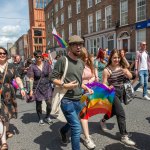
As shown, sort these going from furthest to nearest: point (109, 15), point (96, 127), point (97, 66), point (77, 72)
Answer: point (109, 15) → point (97, 66) → point (96, 127) → point (77, 72)

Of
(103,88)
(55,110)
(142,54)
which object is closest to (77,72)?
(55,110)

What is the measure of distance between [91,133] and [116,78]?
123cm

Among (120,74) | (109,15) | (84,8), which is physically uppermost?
(84,8)

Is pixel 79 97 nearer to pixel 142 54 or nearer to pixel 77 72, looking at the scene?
pixel 77 72

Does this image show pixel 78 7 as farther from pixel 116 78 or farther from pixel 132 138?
pixel 132 138

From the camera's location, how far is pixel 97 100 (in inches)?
164

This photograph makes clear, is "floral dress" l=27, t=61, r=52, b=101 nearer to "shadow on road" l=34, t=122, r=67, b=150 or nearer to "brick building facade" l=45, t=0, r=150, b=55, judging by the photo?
"shadow on road" l=34, t=122, r=67, b=150

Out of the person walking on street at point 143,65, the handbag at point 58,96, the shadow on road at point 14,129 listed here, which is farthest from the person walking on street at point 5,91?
the person walking on street at point 143,65

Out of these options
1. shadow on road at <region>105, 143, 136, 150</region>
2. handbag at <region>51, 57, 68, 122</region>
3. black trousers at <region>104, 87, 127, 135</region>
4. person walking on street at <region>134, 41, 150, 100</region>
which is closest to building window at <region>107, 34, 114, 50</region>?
person walking on street at <region>134, 41, 150, 100</region>

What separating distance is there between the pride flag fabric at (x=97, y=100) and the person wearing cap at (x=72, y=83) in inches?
26.6

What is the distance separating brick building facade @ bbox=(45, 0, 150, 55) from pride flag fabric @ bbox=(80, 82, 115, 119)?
14.9 metres

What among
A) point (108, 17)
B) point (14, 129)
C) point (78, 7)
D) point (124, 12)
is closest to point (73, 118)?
point (14, 129)

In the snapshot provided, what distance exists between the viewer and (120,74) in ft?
13.8

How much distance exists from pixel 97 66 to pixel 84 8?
2455 cm
